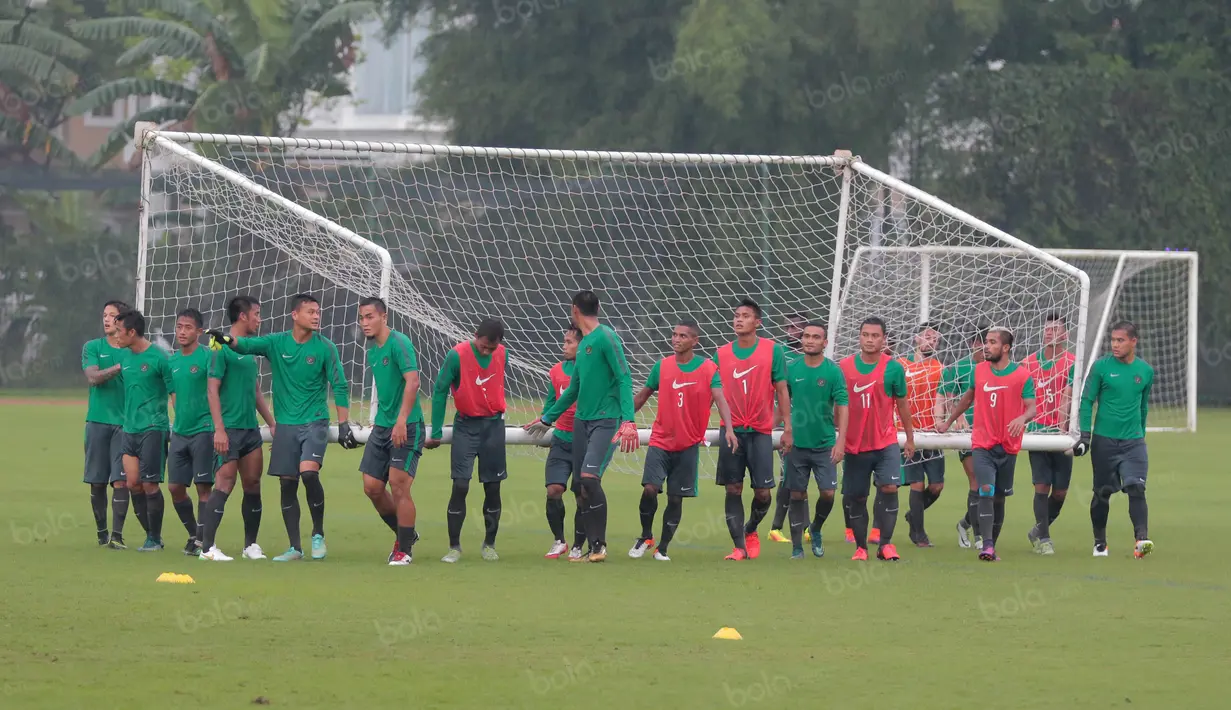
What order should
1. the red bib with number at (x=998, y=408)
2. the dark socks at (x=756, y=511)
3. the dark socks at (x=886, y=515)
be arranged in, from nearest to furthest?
Result: the dark socks at (x=886, y=515)
the dark socks at (x=756, y=511)
the red bib with number at (x=998, y=408)

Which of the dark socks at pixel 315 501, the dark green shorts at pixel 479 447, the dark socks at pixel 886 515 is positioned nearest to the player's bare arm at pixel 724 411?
the dark socks at pixel 886 515

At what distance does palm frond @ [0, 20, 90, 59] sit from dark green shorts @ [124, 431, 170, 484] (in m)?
30.3

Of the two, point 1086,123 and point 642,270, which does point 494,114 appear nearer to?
point 1086,123

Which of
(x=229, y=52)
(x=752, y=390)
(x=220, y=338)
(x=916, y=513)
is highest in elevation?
(x=229, y=52)

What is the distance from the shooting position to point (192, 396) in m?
Result: 11.8

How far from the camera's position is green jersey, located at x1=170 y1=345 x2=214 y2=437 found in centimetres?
1173

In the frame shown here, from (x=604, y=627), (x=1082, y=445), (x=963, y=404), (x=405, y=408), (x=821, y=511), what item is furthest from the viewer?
(x=1082, y=445)

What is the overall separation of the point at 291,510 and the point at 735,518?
118 inches

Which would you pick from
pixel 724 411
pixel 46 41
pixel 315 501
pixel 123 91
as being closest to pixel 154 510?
pixel 315 501

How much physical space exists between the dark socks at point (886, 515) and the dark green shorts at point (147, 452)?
4.85 m

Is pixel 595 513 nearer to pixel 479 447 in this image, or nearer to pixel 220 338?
pixel 479 447

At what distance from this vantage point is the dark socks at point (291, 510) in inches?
456

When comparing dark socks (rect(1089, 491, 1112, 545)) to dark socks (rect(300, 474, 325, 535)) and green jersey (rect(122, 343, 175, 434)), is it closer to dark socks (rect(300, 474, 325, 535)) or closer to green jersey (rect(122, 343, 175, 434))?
dark socks (rect(300, 474, 325, 535))

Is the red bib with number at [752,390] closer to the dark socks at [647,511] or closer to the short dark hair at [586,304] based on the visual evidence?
the dark socks at [647,511]
